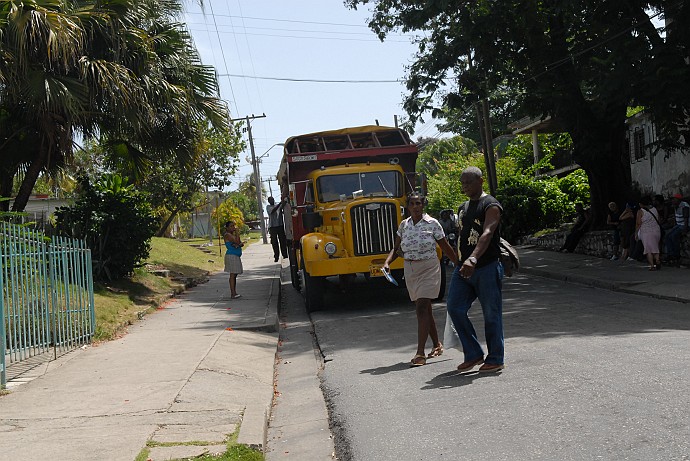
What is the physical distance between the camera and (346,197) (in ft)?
56.5

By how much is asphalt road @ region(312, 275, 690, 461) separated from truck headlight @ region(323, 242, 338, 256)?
9.69 feet

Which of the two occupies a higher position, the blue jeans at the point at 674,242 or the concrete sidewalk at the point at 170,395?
the blue jeans at the point at 674,242

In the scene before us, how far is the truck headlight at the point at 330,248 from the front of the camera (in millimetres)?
15898

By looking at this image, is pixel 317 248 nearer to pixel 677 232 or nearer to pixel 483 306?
pixel 483 306

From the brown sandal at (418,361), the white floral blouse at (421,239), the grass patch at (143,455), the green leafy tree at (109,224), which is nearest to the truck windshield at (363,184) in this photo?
the green leafy tree at (109,224)

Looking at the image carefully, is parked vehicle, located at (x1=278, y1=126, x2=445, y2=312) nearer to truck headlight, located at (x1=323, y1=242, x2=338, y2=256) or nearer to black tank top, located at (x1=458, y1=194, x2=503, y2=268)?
truck headlight, located at (x1=323, y1=242, x2=338, y2=256)

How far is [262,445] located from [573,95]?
1900cm

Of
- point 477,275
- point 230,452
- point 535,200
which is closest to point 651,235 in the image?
point 477,275

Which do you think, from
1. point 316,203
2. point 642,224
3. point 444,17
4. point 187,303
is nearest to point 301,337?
point 316,203

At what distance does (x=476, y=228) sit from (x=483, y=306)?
0.74 metres

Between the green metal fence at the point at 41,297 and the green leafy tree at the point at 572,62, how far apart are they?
10974 mm

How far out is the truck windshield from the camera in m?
17.2

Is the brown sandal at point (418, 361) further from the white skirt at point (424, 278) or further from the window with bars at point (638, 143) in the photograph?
the window with bars at point (638, 143)

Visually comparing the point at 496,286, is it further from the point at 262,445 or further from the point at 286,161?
Answer: the point at 286,161
